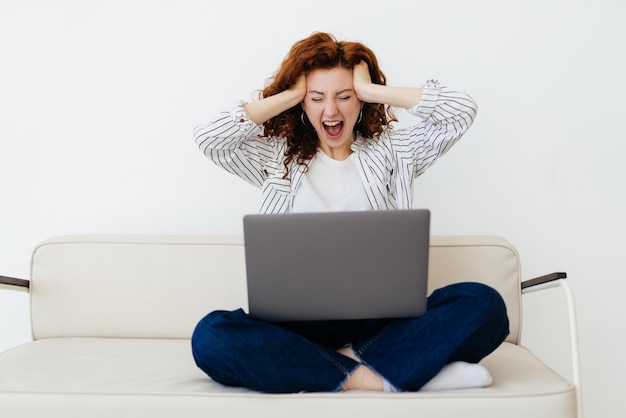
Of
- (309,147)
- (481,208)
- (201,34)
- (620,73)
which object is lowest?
(481,208)

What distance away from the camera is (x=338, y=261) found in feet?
5.42

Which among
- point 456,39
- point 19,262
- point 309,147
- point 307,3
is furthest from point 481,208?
point 19,262

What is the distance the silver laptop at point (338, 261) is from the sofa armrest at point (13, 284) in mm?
1000

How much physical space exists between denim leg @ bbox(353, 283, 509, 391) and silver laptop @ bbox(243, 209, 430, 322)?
150mm

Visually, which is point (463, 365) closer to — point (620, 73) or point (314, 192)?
point (314, 192)

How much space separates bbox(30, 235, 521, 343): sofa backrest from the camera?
94.7 inches

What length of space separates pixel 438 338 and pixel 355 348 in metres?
0.22

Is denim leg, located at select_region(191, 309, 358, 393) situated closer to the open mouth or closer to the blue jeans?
the blue jeans

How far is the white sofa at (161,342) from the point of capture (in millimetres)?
1695

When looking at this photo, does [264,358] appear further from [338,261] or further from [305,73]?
[305,73]

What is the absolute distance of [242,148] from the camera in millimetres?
2307

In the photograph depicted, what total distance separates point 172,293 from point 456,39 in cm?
144

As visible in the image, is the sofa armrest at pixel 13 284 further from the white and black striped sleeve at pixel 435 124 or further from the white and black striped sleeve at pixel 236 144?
the white and black striped sleeve at pixel 435 124

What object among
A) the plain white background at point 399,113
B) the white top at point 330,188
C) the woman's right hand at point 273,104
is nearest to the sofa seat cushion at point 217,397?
the white top at point 330,188
